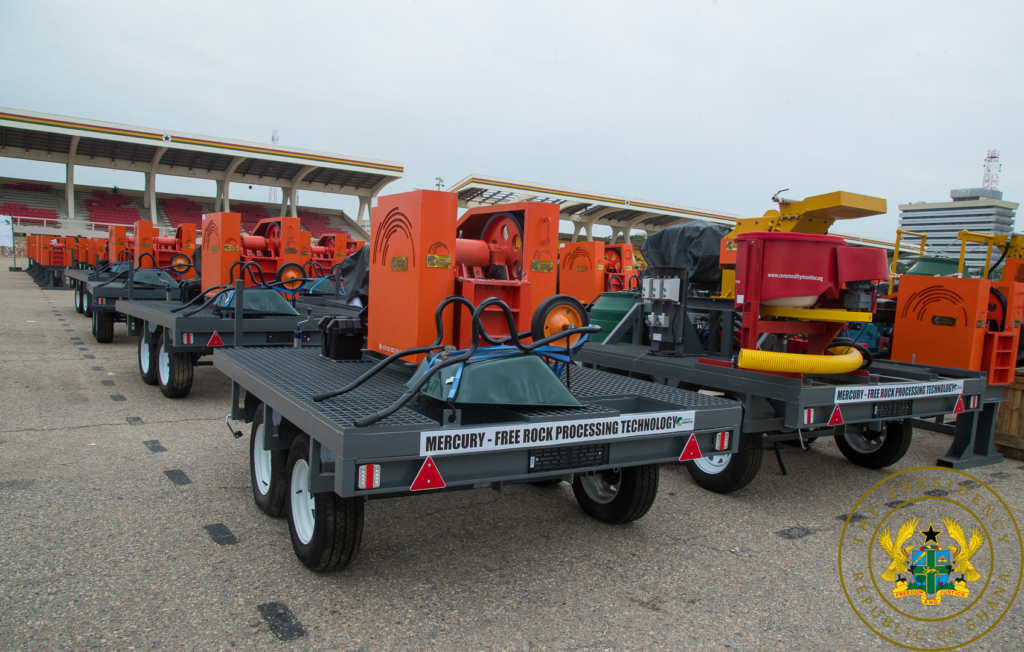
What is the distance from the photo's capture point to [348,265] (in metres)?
9.63

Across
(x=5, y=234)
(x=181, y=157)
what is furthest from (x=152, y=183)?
(x=5, y=234)

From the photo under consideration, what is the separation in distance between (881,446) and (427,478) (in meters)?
4.83

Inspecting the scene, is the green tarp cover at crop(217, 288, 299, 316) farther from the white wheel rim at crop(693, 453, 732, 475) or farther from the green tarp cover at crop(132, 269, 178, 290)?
the green tarp cover at crop(132, 269, 178, 290)

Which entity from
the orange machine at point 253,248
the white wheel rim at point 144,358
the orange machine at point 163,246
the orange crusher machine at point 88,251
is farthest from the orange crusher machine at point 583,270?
the orange crusher machine at point 88,251

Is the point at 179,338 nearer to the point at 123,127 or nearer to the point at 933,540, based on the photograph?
the point at 933,540

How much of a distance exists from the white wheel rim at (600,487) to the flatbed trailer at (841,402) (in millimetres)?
1042

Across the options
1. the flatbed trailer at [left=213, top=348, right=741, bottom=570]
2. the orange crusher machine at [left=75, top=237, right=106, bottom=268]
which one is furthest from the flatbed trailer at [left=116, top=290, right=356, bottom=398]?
the orange crusher machine at [left=75, top=237, right=106, bottom=268]

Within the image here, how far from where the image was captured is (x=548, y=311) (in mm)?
3564

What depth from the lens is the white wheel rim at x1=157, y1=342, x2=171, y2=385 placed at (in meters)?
7.43

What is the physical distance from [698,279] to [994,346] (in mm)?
2735

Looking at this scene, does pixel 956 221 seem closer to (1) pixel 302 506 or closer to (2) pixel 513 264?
(2) pixel 513 264

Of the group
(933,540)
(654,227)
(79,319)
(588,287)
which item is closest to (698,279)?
(933,540)

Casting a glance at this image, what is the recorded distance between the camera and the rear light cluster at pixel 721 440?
140 inches

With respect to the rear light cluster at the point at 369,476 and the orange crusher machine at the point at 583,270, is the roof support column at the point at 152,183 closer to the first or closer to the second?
the orange crusher machine at the point at 583,270
